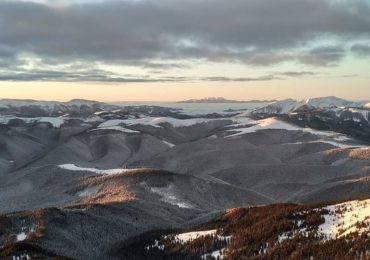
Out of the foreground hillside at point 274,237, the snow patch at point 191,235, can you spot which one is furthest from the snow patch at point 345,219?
the snow patch at point 191,235

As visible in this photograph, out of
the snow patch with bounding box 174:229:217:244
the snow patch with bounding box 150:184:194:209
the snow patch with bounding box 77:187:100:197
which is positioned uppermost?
the snow patch with bounding box 174:229:217:244

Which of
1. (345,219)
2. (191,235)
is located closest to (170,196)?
Result: (191,235)

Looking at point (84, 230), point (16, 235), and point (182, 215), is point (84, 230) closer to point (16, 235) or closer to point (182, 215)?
point (16, 235)

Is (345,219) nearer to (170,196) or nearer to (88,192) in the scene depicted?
(170,196)

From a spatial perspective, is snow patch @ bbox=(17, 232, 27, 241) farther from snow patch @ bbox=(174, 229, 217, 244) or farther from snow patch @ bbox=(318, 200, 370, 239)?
snow patch @ bbox=(318, 200, 370, 239)

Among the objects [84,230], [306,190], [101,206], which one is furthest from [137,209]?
[306,190]

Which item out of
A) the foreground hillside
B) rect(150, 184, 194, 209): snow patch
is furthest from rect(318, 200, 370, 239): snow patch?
rect(150, 184, 194, 209): snow patch

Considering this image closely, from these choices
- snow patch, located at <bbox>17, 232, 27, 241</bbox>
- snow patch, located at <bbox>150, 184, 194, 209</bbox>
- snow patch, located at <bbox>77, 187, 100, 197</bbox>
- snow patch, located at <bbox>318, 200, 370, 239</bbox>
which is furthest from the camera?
snow patch, located at <bbox>77, 187, 100, 197</bbox>

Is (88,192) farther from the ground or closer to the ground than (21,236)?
closer to the ground

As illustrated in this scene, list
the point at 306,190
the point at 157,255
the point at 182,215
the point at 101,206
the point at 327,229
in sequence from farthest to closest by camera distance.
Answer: the point at 306,190
the point at 182,215
the point at 101,206
the point at 157,255
the point at 327,229
